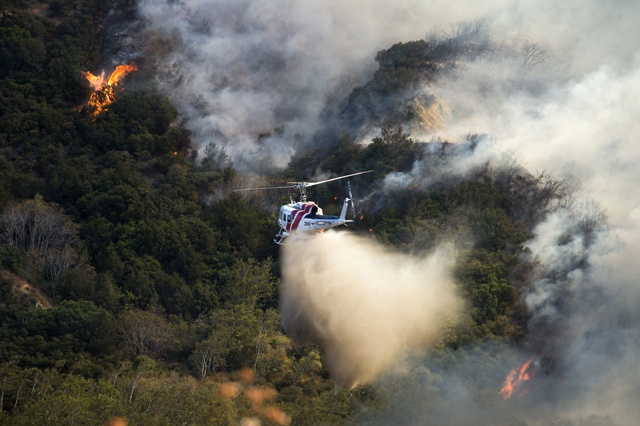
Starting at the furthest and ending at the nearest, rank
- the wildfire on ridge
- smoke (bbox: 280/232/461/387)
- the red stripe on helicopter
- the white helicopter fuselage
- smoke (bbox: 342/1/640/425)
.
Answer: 1. the wildfire on ridge
2. smoke (bbox: 280/232/461/387)
3. the red stripe on helicopter
4. the white helicopter fuselage
5. smoke (bbox: 342/1/640/425)

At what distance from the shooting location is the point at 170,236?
296 feet

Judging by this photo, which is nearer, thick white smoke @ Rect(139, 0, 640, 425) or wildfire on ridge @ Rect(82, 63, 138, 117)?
thick white smoke @ Rect(139, 0, 640, 425)

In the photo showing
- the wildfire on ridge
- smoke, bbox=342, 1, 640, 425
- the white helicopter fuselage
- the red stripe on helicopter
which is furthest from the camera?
the wildfire on ridge

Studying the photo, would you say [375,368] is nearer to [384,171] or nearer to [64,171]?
[384,171]

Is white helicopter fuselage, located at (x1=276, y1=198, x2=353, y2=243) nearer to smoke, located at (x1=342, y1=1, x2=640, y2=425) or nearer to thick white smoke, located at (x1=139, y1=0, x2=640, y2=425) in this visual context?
thick white smoke, located at (x1=139, y1=0, x2=640, y2=425)

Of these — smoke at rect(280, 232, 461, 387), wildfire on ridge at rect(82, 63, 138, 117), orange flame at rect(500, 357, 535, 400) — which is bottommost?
orange flame at rect(500, 357, 535, 400)

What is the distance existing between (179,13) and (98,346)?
162 feet

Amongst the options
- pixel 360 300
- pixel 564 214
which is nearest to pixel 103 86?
pixel 360 300

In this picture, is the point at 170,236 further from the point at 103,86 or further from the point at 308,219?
the point at 103,86

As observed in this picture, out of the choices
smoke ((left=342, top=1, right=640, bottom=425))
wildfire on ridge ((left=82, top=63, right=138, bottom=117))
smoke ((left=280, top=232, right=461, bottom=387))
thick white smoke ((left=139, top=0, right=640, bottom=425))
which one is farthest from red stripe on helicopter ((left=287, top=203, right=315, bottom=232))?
wildfire on ridge ((left=82, top=63, right=138, bottom=117))

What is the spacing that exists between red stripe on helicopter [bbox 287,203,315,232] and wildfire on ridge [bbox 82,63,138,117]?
114 ft

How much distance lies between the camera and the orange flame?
72.0m

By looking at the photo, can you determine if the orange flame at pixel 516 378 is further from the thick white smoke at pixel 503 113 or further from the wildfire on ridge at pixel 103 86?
the wildfire on ridge at pixel 103 86

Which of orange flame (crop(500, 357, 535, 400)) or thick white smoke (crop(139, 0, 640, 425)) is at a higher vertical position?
thick white smoke (crop(139, 0, 640, 425))
